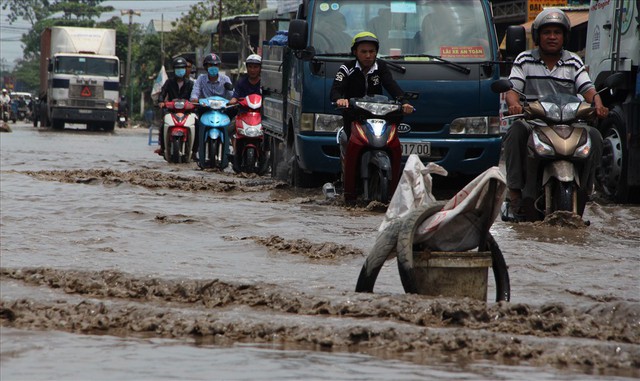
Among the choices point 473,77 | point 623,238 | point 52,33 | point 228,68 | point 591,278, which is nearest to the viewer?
point 591,278

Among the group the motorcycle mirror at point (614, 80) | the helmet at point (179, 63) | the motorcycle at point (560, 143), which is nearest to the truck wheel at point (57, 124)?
the helmet at point (179, 63)

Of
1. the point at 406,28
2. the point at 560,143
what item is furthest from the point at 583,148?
the point at 406,28

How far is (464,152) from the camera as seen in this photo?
12.5m

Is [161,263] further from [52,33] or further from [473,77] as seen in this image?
[52,33]

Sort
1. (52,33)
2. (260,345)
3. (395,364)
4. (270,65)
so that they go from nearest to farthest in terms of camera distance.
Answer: (395,364)
(260,345)
(270,65)
(52,33)

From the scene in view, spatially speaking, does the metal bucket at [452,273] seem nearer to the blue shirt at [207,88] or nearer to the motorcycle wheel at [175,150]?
the blue shirt at [207,88]

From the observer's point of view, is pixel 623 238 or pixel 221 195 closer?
pixel 623 238

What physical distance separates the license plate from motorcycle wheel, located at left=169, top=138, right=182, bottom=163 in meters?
7.24

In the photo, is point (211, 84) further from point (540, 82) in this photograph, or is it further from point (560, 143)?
point (560, 143)

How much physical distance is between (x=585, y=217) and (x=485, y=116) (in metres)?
2.34

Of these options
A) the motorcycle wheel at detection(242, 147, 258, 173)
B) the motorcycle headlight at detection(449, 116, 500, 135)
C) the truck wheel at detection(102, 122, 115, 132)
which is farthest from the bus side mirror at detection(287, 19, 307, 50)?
the truck wheel at detection(102, 122, 115, 132)

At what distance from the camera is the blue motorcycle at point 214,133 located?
1727 cm

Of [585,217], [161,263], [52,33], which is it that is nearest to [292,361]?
[161,263]

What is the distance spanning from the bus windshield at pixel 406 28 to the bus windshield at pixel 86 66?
3154 cm
